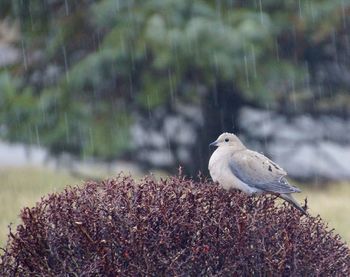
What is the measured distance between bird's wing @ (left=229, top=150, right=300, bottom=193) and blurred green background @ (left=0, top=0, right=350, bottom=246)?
4.98 meters

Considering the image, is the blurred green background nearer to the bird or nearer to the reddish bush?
the bird

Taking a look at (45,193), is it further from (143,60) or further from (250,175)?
Result: (250,175)

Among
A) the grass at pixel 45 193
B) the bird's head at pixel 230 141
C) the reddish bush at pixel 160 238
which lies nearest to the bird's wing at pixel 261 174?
the bird's head at pixel 230 141

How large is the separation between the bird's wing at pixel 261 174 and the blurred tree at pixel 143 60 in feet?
17.3

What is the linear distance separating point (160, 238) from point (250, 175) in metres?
1.66

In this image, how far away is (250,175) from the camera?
241 inches

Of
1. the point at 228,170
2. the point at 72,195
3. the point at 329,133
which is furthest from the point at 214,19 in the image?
the point at 72,195

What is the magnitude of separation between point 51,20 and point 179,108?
88.3 inches

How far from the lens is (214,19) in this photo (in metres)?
11.8

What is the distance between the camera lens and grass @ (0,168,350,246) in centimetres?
1105

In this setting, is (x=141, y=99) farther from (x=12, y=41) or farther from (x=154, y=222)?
(x=154, y=222)

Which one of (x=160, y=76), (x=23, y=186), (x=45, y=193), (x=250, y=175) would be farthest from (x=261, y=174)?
(x=23, y=186)

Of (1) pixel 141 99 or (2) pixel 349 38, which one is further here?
(2) pixel 349 38

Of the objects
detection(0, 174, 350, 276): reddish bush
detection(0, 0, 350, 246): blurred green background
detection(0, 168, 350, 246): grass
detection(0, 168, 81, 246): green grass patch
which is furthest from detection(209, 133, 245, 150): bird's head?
detection(0, 0, 350, 246): blurred green background
